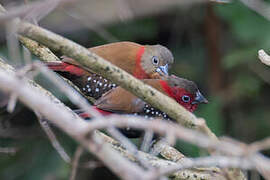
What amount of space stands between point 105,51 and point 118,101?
0.54 metres

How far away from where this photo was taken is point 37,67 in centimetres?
175

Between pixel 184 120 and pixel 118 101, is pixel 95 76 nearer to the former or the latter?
pixel 118 101

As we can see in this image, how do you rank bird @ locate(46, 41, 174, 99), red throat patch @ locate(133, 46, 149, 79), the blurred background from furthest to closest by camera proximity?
the blurred background, red throat patch @ locate(133, 46, 149, 79), bird @ locate(46, 41, 174, 99)

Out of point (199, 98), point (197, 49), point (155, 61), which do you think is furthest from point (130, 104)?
point (197, 49)

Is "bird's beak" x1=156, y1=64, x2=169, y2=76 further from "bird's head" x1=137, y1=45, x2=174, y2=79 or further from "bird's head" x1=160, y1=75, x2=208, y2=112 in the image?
"bird's head" x1=160, y1=75, x2=208, y2=112

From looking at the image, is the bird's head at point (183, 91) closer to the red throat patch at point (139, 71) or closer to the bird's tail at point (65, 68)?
the red throat patch at point (139, 71)

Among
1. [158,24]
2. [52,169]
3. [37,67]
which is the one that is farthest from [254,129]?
[37,67]

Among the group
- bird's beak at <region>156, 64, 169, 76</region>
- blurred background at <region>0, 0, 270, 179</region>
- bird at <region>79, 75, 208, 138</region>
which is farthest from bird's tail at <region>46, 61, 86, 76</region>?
blurred background at <region>0, 0, 270, 179</region>

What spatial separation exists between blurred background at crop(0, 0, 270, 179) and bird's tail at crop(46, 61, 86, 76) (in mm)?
1284

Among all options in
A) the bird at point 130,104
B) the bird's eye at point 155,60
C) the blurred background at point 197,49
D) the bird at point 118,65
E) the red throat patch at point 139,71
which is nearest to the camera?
the bird at point 130,104

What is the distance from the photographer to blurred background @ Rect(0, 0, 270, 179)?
5.13m

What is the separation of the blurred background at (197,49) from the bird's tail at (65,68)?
1.28 meters

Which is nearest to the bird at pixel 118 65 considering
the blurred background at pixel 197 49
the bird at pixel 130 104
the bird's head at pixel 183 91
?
the bird at pixel 130 104

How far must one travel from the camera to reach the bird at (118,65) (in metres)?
3.86
